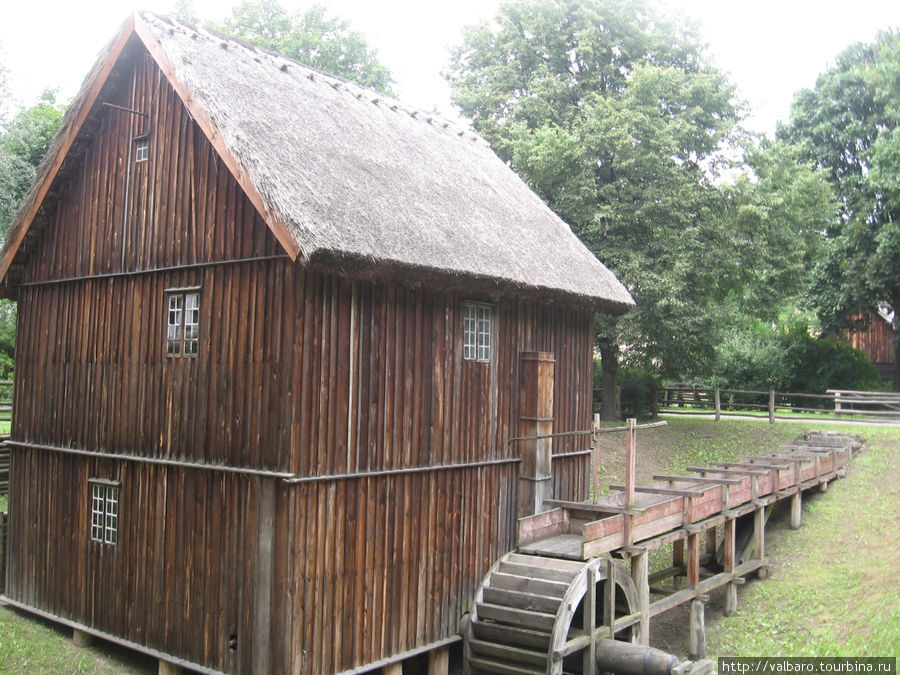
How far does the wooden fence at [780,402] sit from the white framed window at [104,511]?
18.8m

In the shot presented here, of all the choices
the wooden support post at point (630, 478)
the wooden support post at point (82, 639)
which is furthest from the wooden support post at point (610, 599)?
the wooden support post at point (82, 639)

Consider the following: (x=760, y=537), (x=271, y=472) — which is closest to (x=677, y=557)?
(x=760, y=537)

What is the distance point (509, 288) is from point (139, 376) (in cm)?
517

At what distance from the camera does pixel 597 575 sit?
11.5 m

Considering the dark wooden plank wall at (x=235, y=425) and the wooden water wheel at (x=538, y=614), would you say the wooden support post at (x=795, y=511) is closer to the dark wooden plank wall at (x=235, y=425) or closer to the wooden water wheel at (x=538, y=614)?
the wooden water wheel at (x=538, y=614)

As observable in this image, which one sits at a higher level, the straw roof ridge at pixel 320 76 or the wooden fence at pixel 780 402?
the straw roof ridge at pixel 320 76

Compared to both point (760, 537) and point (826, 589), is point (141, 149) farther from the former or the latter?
point (826, 589)

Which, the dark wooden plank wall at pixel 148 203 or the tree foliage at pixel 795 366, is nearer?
the dark wooden plank wall at pixel 148 203

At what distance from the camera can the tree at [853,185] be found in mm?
30078

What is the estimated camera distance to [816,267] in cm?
3203

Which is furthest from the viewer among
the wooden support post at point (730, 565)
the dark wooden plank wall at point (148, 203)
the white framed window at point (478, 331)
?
the wooden support post at point (730, 565)

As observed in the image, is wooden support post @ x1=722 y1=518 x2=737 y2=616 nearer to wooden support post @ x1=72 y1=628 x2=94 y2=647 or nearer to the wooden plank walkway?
the wooden plank walkway

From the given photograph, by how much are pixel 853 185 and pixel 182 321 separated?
91.4 feet

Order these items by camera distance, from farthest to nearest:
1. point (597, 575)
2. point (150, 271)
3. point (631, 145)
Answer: point (631, 145)
point (150, 271)
point (597, 575)
